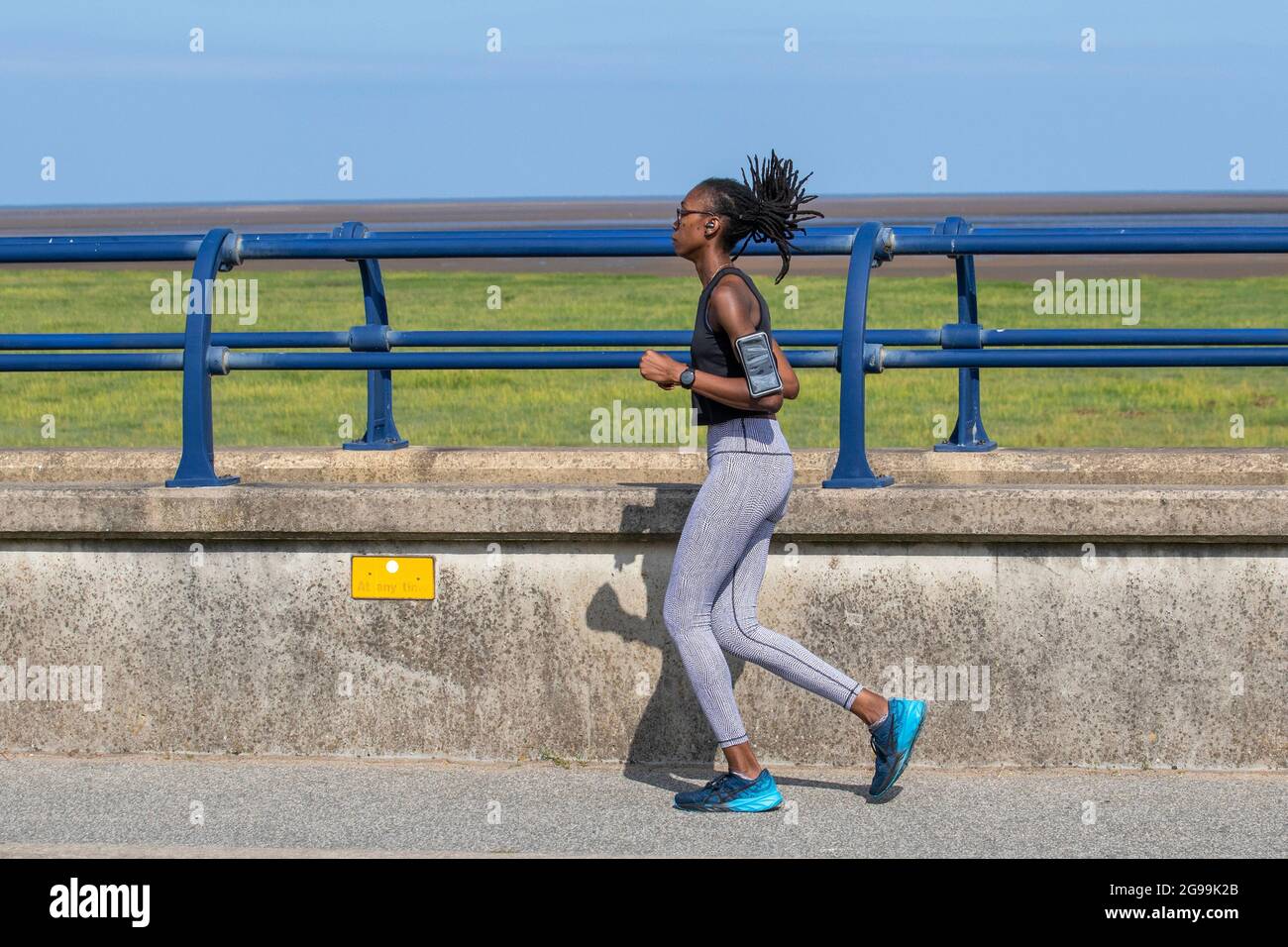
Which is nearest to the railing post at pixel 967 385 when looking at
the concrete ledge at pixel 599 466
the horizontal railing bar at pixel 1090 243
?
the concrete ledge at pixel 599 466

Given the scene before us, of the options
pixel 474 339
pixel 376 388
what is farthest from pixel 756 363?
pixel 376 388

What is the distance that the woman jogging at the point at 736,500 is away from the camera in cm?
512

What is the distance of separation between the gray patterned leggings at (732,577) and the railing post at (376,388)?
247 cm

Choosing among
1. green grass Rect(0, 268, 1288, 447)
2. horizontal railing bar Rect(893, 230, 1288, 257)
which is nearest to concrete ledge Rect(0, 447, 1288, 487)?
horizontal railing bar Rect(893, 230, 1288, 257)

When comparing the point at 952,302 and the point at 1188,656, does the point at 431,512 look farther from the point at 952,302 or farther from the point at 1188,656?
the point at 952,302

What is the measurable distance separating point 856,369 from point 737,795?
1.43 m

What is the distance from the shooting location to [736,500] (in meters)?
5.22

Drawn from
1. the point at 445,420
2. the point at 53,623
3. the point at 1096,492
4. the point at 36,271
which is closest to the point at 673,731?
the point at 1096,492

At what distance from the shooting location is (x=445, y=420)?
43.8ft

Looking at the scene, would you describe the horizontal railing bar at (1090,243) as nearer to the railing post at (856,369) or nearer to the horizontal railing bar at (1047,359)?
the railing post at (856,369)

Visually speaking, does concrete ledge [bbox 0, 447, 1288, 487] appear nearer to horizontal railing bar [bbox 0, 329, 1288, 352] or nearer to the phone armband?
horizontal railing bar [bbox 0, 329, 1288, 352]

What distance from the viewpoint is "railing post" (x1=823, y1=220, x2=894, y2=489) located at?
582 centimetres

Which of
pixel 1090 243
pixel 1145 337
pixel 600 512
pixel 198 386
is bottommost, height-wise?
pixel 600 512

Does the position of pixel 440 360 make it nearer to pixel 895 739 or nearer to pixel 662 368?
pixel 662 368
